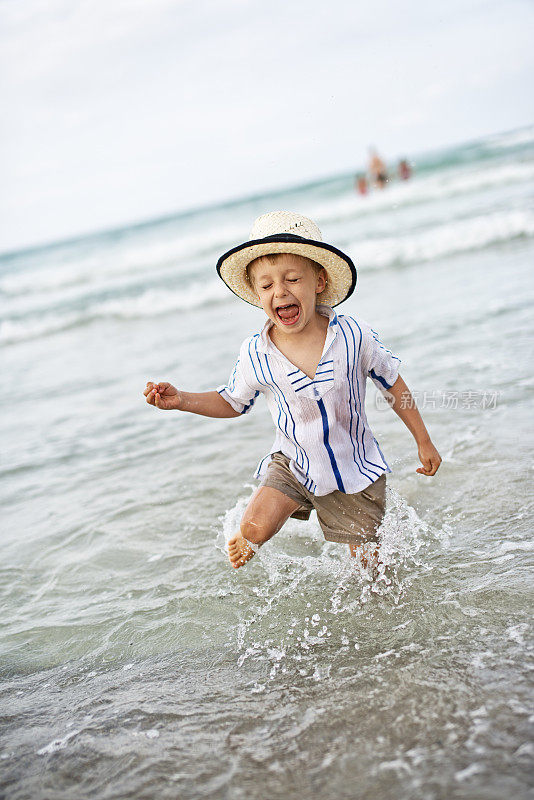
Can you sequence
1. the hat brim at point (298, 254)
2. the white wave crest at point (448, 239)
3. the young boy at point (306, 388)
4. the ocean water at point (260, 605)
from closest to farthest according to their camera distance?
the ocean water at point (260, 605)
the hat brim at point (298, 254)
the young boy at point (306, 388)
the white wave crest at point (448, 239)

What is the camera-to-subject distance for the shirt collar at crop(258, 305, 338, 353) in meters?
2.69

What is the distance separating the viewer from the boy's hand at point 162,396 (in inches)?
106

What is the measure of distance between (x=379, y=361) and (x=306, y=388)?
31 cm

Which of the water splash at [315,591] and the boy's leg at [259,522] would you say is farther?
the boy's leg at [259,522]

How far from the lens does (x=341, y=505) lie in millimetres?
2965

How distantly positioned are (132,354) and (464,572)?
A: 22.7 ft

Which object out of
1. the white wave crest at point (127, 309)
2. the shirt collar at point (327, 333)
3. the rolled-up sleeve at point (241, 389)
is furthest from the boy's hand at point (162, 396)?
the white wave crest at point (127, 309)

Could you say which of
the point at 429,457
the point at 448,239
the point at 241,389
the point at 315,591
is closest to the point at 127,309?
the point at 448,239

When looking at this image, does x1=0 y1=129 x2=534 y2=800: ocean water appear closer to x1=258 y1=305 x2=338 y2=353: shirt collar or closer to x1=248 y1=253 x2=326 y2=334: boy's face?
x1=258 y1=305 x2=338 y2=353: shirt collar

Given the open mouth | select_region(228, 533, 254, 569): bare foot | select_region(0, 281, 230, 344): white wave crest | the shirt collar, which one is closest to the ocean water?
select_region(228, 533, 254, 569): bare foot

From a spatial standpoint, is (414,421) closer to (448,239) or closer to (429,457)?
(429,457)

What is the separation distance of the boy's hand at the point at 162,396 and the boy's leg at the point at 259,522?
0.49 m

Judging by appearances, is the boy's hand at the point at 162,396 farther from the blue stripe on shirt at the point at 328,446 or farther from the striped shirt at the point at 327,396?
the blue stripe on shirt at the point at 328,446

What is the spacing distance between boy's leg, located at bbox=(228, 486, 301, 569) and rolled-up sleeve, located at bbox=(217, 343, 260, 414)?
350mm
